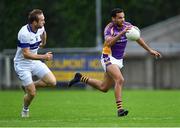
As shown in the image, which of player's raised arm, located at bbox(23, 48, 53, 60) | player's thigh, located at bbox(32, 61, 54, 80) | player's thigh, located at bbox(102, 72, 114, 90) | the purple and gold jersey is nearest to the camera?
player's raised arm, located at bbox(23, 48, 53, 60)

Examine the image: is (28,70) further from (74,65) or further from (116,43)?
(74,65)

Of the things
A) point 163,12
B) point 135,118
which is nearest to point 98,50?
point 163,12

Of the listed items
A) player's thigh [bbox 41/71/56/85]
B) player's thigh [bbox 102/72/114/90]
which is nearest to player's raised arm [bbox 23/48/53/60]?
player's thigh [bbox 41/71/56/85]

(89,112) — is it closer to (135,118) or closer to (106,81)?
(106,81)

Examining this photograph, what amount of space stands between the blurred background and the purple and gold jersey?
21031 millimetres

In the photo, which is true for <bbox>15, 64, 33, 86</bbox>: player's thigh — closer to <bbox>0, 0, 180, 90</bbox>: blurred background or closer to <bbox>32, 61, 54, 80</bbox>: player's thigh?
<bbox>32, 61, 54, 80</bbox>: player's thigh

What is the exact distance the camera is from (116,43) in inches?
678

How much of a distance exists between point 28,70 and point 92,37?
3672 centimetres

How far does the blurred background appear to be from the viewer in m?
39.9

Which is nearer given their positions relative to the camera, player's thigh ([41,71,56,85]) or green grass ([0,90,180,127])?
green grass ([0,90,180,127])

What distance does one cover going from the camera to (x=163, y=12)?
5712cm

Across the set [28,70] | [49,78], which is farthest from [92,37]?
[28,70]

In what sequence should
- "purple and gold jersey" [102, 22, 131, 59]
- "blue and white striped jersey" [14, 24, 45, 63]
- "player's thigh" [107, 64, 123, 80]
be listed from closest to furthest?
"blue and white striped jersey" [14, 24, 45, 63] < "player's thigh" [107, 64, 123, 80] < "purple and gold jersey" [102, 22, 131, 59]

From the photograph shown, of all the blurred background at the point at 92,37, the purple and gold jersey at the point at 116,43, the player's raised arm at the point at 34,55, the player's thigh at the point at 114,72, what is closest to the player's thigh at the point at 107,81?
the player's thigh at the point at 114,72
